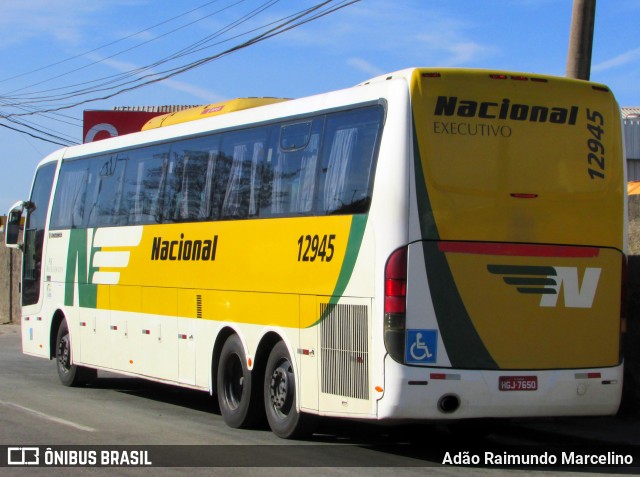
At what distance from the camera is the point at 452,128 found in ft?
32.5

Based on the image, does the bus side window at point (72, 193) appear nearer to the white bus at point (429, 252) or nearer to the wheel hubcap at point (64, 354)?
the wheel hubcap at point (64, 354)

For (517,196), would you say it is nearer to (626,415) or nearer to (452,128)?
(452,128)

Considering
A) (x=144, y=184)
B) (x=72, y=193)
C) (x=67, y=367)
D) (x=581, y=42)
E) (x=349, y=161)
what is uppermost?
(x=581, y=42)

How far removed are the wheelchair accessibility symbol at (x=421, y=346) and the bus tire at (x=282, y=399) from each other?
6.65ft

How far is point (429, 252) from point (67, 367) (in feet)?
31.4

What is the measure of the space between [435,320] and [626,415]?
4.53 meters

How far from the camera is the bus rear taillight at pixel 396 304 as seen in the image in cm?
957

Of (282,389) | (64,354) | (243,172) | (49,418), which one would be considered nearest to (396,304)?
(282,389)

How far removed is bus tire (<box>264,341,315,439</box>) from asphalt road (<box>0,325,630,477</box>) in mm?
148

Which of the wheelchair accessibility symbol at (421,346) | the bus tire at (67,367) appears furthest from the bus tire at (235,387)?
the bus tire at (67,367)

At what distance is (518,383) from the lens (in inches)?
388

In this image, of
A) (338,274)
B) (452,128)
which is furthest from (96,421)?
(452,128)

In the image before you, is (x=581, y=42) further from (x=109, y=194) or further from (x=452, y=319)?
(x=109, y=194)

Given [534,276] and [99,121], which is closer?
[534,276]
